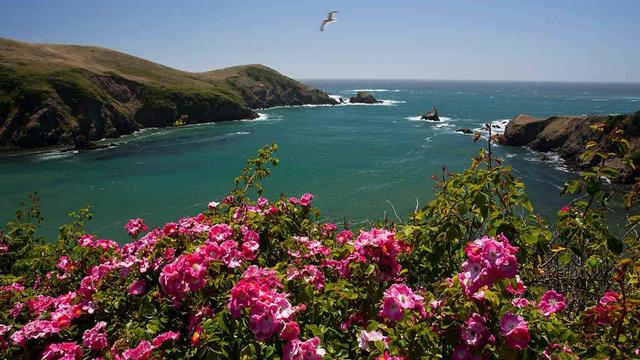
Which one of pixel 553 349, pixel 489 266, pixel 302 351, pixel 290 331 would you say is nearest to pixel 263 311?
pixel 290 331

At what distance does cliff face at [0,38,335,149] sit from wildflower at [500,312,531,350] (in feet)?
229

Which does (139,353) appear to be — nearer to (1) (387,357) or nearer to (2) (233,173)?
(1) (387,357)

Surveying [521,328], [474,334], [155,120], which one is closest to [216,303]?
[474,334]

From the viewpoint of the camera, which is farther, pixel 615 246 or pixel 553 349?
pixel 615 246

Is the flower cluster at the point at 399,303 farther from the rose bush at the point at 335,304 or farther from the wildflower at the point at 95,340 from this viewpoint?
the wildflower at the point at 95,340

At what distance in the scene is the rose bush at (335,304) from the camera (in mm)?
3105

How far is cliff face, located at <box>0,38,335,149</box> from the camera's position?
61469mm

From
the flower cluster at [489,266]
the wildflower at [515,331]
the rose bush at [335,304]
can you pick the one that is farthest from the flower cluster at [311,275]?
the wildflower at [515,331]

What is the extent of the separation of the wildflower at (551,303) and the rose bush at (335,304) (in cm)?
1

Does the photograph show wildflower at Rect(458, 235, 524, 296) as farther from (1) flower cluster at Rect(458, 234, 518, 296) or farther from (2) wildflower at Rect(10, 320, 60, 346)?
(2) wildflower at Rect(10, 320, 60, 346)

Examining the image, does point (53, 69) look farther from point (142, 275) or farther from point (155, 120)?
point (142, 275)

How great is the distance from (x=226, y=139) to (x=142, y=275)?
64268mm

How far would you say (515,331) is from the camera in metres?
2.88

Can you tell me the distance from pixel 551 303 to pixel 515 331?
1.20 m
